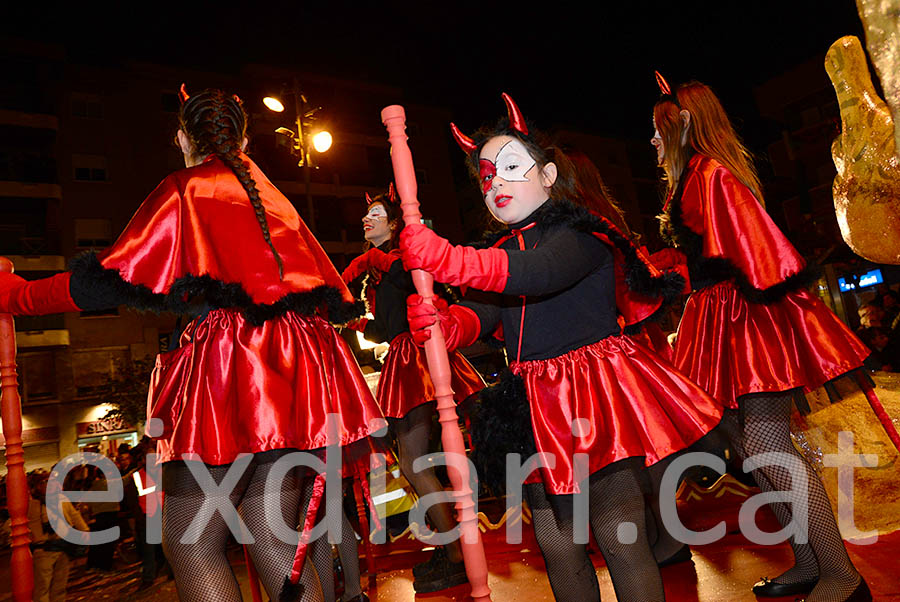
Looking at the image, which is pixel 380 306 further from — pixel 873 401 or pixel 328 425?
pixel 873 401

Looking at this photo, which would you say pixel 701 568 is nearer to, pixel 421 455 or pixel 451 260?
pixel 421 455

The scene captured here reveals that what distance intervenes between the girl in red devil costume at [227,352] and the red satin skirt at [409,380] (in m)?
1.39

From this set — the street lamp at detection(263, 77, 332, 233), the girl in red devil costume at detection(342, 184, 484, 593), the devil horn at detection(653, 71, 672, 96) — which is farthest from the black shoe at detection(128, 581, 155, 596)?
the devil horn at detection(653, 71, 672, 96)

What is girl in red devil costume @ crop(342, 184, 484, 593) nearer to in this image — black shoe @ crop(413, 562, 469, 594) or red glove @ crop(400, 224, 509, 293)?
black shoe @ crop(413, 562, 469, 594)

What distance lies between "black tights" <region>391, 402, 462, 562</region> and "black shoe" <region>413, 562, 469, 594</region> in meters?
0.05

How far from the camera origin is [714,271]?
2381 millimetres

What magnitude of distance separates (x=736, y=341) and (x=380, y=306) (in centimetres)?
215

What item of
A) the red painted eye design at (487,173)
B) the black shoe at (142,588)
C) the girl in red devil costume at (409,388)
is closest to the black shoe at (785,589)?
the girl in red devil costume at (409,388)

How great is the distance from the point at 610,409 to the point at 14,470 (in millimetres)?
1982

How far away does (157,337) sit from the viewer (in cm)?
2045

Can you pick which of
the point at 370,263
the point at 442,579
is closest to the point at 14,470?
the point at 442,579

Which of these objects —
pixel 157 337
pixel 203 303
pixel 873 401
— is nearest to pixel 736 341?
pixel 873 401

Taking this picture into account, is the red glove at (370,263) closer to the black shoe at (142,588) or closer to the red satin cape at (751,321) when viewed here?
the red satin cape at (751,321)

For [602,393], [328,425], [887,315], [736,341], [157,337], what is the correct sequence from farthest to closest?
[157,337]
[887,315]
[736,341]
[328,425]
[602,393]
